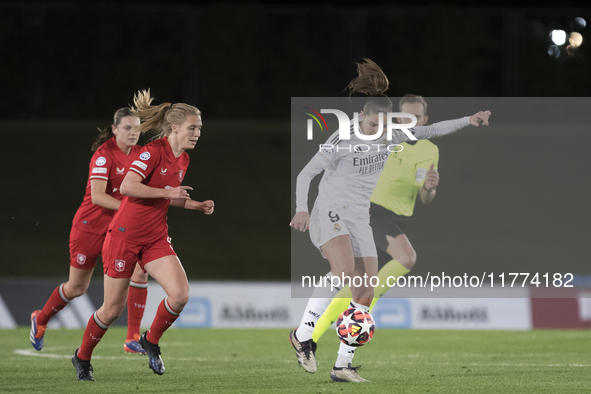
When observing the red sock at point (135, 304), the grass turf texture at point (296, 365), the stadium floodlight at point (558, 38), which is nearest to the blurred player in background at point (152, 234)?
the grass turf texture at point (296, 365)

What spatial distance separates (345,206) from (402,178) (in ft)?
4.49

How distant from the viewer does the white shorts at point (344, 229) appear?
21.5ft

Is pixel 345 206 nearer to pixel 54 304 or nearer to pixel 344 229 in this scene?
pixel 344 229

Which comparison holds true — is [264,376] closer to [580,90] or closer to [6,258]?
[6,258]

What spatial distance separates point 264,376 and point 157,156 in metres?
2.01

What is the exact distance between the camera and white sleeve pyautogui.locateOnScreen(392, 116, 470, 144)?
7.12m

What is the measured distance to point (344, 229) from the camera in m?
6.52

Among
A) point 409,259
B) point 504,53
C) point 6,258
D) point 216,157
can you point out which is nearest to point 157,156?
point 409,259

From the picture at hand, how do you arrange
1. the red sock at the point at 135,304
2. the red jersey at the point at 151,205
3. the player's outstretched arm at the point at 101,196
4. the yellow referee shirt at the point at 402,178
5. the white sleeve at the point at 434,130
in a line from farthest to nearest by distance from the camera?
the yellow referee shirt at the point at 402,178 < the red sock at the point at 135,304 < the white sleeve at the point at 434,130 < the player's outstretched arm at the point at 101,196 < the red jersey at the point at 151,205

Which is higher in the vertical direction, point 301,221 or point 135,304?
point 301,221

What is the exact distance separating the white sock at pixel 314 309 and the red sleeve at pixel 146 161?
1.74 meters

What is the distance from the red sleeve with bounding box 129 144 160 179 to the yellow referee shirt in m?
2.55

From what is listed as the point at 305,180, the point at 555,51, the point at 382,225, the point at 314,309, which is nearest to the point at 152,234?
the point at 305,180

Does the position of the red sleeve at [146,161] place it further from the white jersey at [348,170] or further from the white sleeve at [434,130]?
the white sleeve at [434,130]
